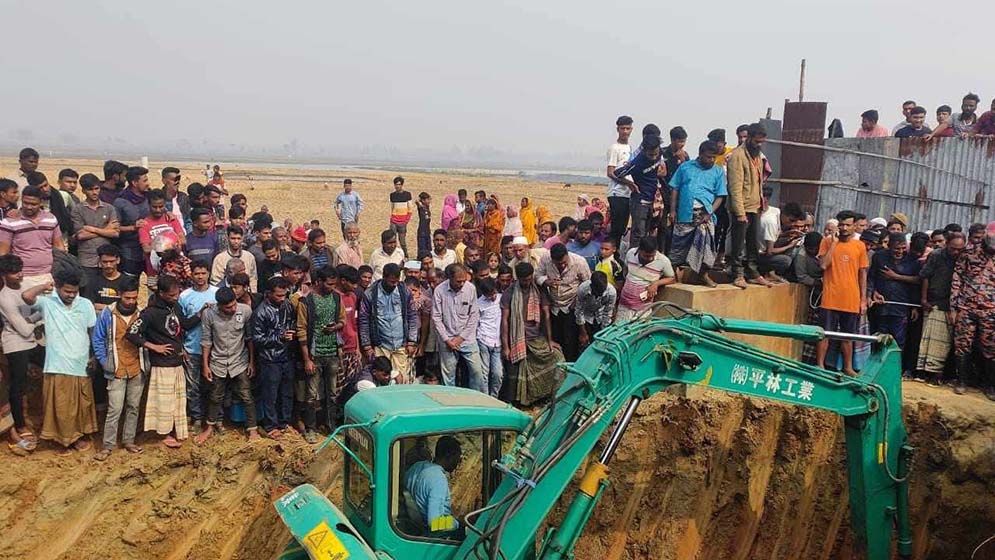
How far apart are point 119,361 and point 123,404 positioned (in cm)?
55

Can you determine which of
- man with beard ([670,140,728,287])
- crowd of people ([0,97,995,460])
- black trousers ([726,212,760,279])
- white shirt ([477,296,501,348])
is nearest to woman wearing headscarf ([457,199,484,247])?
crowd of people ([0,97,995,460])

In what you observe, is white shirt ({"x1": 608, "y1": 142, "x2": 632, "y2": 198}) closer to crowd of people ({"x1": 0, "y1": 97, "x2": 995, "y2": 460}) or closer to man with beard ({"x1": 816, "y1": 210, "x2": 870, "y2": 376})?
crowd of people ({"x1": 0, "y1": 97, "x2": 995, "y2": 460})

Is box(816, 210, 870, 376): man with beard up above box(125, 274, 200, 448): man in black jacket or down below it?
above

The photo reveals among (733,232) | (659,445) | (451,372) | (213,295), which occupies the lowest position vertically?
(659,445)

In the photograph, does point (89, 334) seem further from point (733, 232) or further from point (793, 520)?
point (793, 520)

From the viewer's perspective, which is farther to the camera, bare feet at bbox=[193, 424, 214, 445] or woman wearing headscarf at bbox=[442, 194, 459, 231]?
woman wearing headscarf at bbox=[442, 194, 459, 231]

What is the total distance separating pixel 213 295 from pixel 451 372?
2.56 m

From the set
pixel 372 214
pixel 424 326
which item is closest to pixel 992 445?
pixel 424 326

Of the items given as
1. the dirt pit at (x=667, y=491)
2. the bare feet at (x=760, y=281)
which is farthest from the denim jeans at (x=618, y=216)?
the dirt pit at (x=667, y=491)

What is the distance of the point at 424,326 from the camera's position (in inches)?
332

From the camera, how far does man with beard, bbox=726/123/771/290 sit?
7980 mm

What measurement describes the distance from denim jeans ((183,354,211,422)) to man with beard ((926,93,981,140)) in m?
10.1

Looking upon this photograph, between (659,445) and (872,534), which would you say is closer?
(872,534)

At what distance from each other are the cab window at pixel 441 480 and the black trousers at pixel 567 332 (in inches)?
144
